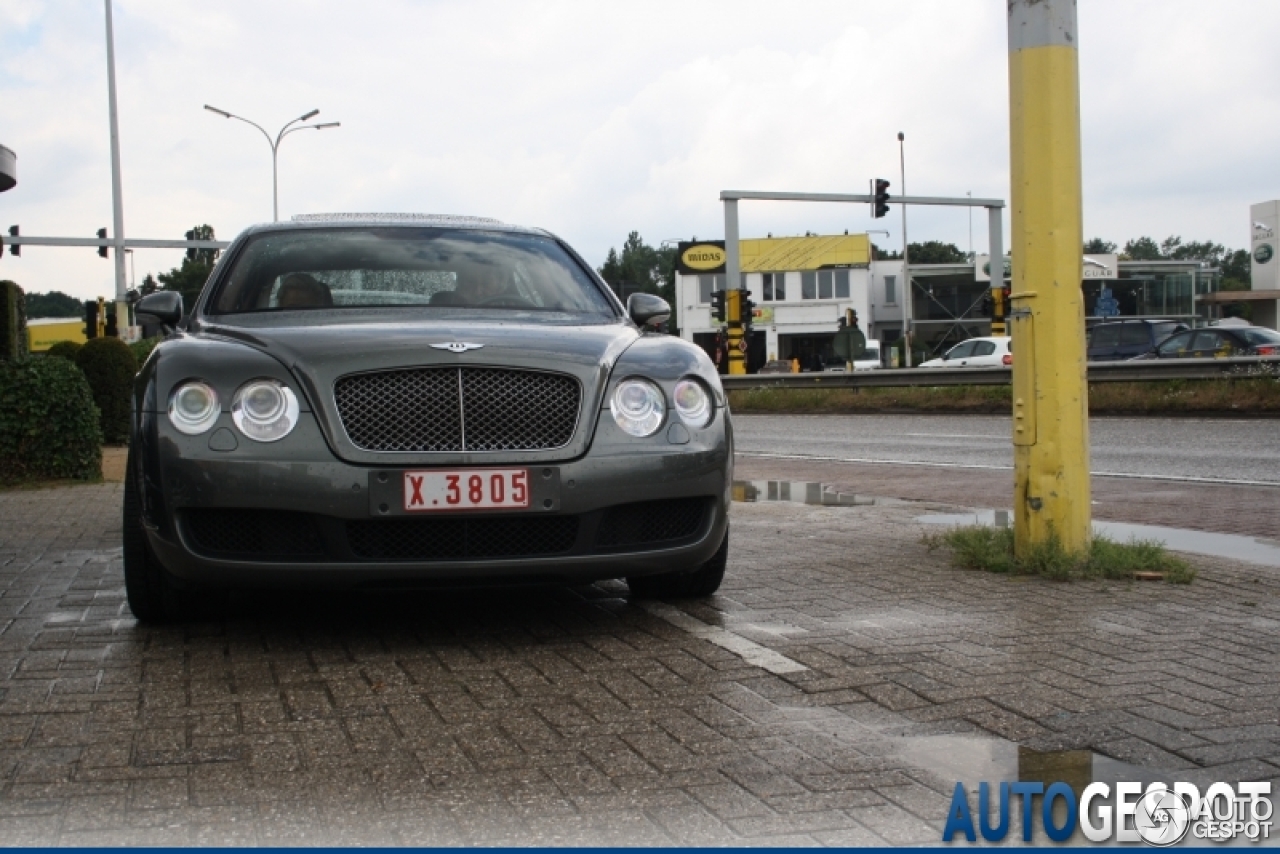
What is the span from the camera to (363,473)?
457 centimetres

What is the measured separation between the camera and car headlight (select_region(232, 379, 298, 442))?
464 cm

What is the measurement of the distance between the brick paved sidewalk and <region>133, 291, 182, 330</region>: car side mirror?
118 centimetres

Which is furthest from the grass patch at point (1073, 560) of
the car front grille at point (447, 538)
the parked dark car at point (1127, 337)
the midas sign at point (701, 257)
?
the midas sign at point (701, 257)

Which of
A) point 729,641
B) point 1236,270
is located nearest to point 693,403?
point 729,641

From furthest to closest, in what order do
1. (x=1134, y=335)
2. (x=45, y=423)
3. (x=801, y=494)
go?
(x=1134, y=335) < (x=45, y=423) < (x=801, y=494)

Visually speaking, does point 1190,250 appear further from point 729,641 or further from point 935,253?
point 729,641

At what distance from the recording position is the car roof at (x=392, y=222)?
21.3 ft

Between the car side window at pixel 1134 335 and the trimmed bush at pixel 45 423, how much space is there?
24.4 meters

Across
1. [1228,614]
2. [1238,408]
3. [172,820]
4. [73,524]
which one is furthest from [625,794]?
[1238,408]

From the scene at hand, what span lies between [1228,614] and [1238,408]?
1686 centimetres

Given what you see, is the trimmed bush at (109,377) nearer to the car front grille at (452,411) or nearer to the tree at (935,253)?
the car front grille at (452,411)

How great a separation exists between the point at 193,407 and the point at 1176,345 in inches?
1088

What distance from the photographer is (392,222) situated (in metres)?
6.58

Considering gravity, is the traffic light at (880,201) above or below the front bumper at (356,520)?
above
